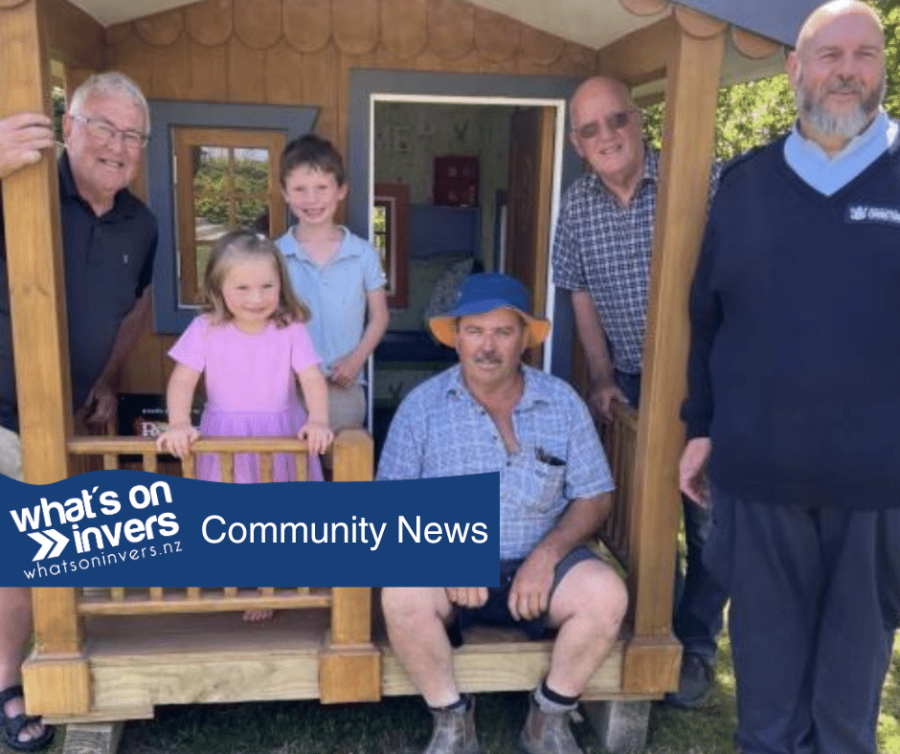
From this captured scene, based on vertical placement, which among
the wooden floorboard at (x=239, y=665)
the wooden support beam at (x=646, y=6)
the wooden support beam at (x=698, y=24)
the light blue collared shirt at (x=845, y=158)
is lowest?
the wooden floorboard at (x=239, y=665)

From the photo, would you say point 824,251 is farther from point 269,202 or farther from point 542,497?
point 269,202

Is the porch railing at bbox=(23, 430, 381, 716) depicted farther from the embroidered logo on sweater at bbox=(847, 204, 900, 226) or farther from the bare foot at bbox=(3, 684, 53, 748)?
the embroidered logo on sweater at bbox=(847, 204, 900, 226)

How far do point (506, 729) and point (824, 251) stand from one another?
1.99 m

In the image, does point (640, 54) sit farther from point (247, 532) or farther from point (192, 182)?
point (247, 532)

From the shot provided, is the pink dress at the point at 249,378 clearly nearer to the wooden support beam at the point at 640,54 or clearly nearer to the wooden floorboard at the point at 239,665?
the wooden floorboard at the point at 239,665

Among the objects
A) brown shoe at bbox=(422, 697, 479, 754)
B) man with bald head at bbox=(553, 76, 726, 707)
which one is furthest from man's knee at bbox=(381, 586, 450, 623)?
man with bald head at bbox=(553, 76, 726, 707)

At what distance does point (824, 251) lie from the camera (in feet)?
7.55

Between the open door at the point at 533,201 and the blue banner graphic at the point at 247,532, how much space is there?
1.84m

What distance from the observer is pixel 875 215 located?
2.28m

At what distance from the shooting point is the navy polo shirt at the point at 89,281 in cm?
290

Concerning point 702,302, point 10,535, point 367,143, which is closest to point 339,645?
point 10,535

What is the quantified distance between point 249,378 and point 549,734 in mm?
1513

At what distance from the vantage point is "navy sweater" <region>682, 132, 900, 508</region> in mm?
2291

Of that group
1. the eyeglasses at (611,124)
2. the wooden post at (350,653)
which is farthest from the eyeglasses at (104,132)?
the eyeglasses at (611,124)
